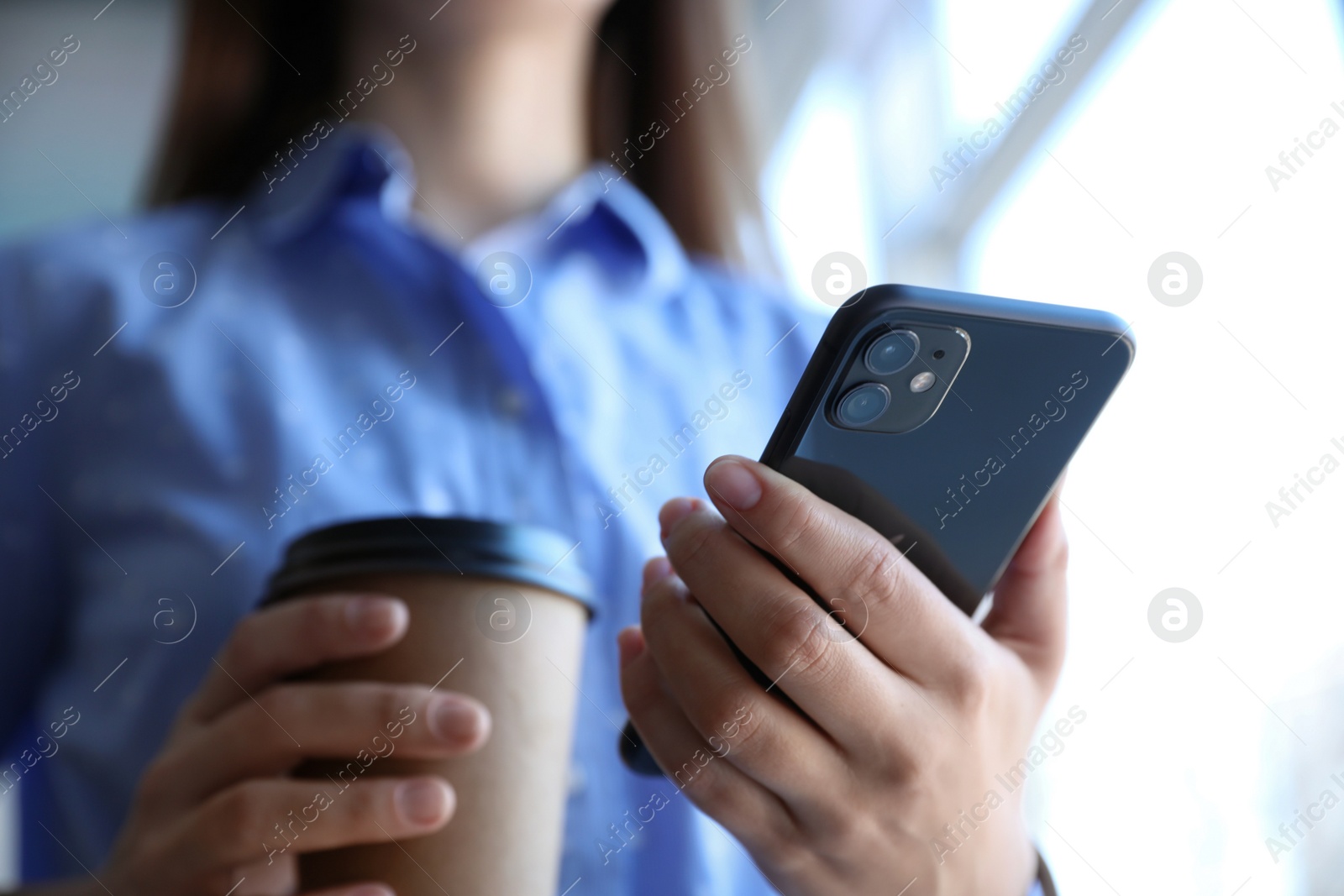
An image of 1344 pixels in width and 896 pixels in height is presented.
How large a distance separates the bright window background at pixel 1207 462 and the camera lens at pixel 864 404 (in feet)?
2.06

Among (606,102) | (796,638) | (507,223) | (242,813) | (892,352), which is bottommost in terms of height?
(242,813)

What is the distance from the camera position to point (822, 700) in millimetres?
379

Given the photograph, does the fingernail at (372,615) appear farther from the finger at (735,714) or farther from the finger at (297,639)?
the finger at (735,714)

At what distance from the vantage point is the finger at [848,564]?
1.21 ft

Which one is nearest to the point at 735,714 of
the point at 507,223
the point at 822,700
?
the point at 822,700

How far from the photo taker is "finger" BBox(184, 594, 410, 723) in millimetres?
418

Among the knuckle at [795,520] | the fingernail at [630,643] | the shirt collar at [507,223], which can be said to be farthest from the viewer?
the shirt collar at [507,223]

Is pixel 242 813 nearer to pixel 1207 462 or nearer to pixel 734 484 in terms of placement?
pixel 734 484

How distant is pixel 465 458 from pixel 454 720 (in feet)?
1.26

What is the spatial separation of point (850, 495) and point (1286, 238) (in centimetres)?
90

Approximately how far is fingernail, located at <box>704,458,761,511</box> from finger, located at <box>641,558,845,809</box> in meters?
0.07

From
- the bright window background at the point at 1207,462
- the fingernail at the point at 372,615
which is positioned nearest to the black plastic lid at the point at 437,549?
the fingernail at the point at 372,615

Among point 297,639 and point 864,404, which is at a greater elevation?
point 864,404

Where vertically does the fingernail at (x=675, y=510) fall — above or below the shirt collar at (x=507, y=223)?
below
